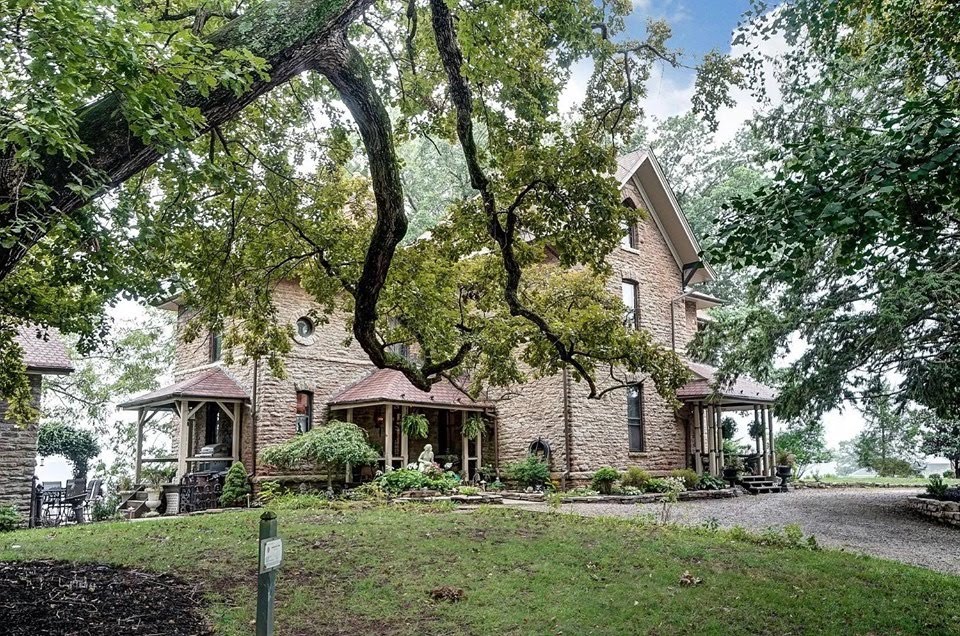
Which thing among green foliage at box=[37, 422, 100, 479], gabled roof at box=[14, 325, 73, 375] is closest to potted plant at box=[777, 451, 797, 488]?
gabled roof at box=[14, 325, 73, 375]

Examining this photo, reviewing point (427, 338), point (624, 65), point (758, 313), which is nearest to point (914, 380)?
point (758, 313)

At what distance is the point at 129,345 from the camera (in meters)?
25.7

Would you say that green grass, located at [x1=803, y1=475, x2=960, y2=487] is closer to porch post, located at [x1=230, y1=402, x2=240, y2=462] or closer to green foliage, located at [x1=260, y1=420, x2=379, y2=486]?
green foliage, located at [x1=260, y1=420, x2=379, y2=486]

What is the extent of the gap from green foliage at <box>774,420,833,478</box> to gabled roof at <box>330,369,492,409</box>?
14.9m

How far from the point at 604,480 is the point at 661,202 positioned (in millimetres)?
9099

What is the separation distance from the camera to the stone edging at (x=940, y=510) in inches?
490

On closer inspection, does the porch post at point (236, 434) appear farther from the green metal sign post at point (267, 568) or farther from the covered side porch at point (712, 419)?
the green metal sign post at point (267, 568)

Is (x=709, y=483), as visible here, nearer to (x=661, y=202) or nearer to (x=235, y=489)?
(x=661, y=202)

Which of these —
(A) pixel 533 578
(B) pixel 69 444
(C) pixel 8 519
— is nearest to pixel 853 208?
(A) pixel 533 578

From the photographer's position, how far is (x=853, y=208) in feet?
13.8

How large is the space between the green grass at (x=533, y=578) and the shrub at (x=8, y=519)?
2913 mm

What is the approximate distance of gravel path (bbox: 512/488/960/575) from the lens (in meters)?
9.45

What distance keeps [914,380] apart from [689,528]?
6965 mm

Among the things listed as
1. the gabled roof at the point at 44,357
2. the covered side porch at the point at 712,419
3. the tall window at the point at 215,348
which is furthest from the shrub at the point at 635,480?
the gabled roof at the point at 44,357
